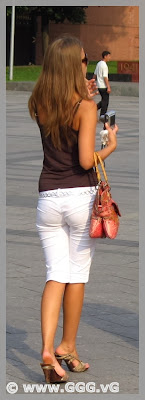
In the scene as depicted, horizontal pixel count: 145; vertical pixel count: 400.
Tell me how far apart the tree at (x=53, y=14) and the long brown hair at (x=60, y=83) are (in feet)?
142

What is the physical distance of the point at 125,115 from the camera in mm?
23531

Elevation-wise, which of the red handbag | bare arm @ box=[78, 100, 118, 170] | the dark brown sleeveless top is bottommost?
the red handbag

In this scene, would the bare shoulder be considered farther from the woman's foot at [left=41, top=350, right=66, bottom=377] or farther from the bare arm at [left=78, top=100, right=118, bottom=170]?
the woman's foot at [left=41, top=350, right=66, bottom=377]

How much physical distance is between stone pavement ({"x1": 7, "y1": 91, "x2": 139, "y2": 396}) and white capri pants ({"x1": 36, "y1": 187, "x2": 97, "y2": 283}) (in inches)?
21.1

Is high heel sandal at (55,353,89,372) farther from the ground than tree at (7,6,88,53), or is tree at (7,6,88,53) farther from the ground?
tree at (7,6,88,53)

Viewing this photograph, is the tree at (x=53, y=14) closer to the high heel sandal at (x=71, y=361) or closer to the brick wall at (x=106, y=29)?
the brick wall at (x=106, y=29)

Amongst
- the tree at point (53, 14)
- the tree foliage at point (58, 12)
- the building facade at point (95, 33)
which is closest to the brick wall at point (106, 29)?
the building facade at point (95, 33)

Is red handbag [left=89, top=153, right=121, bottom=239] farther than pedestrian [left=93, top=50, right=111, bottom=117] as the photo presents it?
No

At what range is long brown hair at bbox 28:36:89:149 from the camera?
15.3 ft

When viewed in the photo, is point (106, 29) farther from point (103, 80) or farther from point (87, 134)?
point (87, 134)

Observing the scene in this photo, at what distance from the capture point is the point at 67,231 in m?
4.95

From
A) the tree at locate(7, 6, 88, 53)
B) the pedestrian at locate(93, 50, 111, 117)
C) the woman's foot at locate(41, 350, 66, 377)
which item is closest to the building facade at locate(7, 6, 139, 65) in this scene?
the tree at locate(7, 6, 88, 53)

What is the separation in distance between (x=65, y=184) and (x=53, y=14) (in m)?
45.8

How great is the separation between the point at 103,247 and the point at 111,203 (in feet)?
11.5
